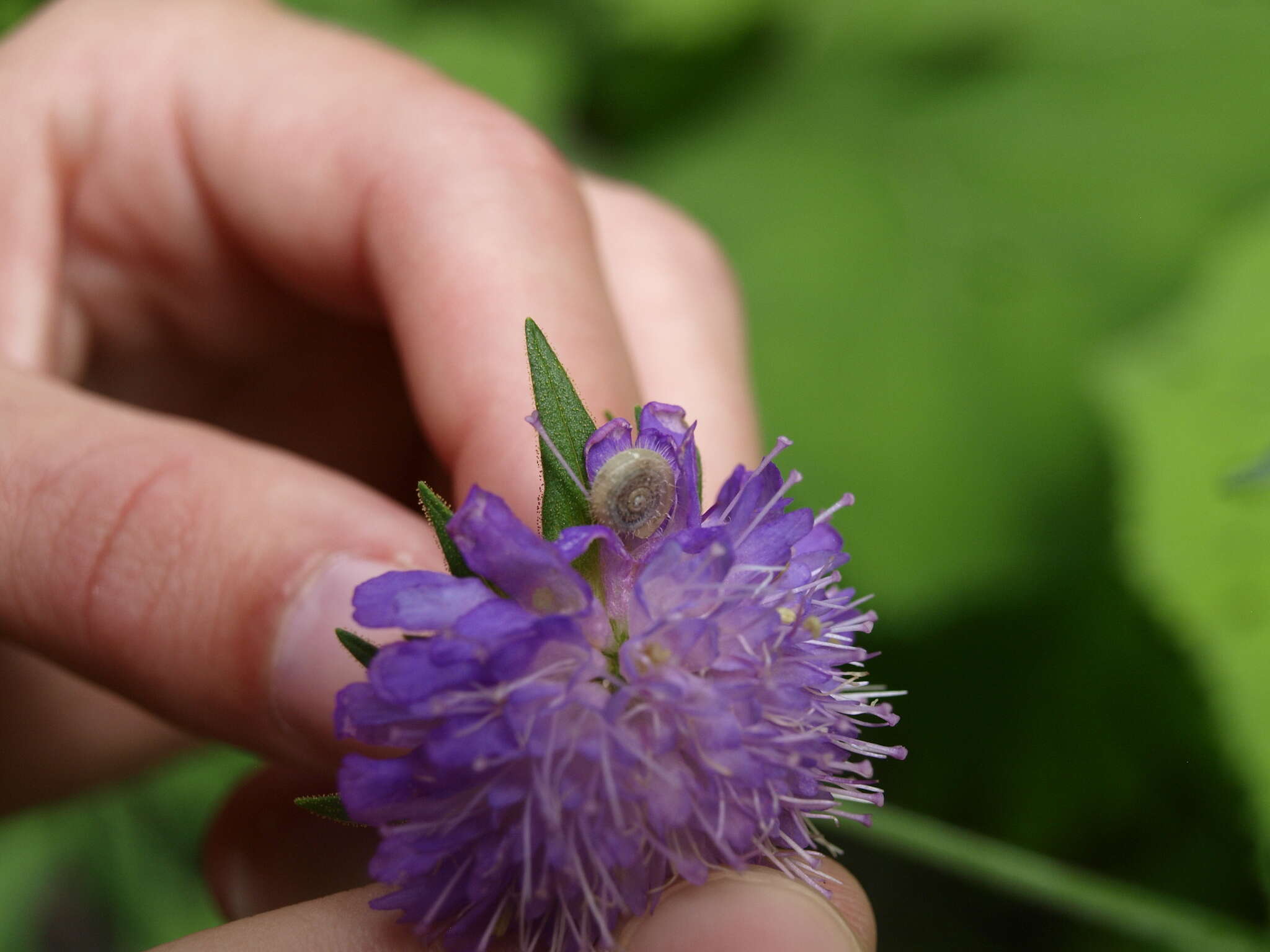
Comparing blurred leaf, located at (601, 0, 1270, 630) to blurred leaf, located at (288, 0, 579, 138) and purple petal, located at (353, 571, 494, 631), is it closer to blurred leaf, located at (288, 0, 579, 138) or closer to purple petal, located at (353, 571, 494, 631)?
blurred leaf, located at (288, 0, 579, 138)

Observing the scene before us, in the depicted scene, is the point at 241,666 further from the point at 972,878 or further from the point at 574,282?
the point at 972,878

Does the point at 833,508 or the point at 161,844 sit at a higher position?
the point at 833,508

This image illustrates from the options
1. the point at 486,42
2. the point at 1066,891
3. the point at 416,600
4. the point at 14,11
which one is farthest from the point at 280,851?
the point at 486,42

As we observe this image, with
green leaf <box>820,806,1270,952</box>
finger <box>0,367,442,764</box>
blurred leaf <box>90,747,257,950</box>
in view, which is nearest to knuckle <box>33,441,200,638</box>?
finger <box>0,367,442,764</box>

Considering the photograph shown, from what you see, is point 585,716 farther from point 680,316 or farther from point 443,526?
point 680,316

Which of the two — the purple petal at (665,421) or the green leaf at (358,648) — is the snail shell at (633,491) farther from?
the green leaf at (358,648)

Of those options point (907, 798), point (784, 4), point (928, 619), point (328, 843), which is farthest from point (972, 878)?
point (784, 4)

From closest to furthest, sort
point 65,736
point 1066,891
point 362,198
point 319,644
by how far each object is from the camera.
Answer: point 319,644 < point 362,198 < point 1066,891 < point 65,736
